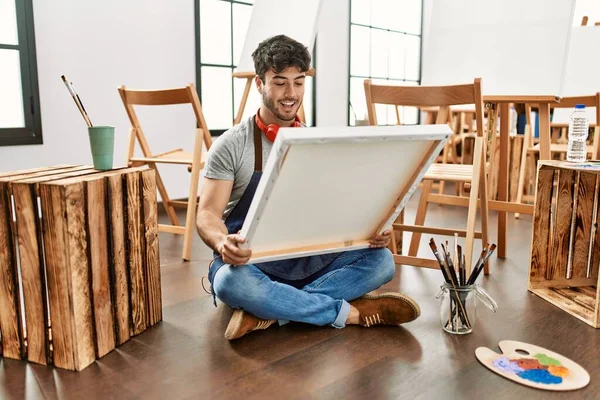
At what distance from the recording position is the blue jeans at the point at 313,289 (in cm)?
164

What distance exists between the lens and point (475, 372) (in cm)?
147

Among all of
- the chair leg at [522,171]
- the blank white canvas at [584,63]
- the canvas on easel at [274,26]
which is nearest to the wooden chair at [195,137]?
the canvas on easel at [274,26]

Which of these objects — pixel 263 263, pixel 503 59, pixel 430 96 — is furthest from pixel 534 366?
pixel 503 59

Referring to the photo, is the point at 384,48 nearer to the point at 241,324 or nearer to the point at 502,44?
the point at 502,44

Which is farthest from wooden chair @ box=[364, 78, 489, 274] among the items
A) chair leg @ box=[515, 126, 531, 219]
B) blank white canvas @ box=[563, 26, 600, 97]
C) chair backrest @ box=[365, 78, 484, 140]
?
blank white canvas @ box=[563, 26, 600, 97]

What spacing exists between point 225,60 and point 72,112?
1.36m

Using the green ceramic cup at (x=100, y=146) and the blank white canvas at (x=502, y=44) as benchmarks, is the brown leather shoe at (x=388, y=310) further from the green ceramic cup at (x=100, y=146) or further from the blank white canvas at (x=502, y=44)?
the blank white canvas at (x=502, y=44)

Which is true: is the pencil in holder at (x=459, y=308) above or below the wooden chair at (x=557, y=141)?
below

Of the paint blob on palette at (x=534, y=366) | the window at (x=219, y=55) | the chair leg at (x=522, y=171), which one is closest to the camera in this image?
the paint blob on palette at (x=534, y=366)

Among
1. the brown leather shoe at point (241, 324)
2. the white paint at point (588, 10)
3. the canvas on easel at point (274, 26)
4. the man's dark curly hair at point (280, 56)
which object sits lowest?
the brown leather shoe at point (241, 324)

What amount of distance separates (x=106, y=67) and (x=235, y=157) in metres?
2.02

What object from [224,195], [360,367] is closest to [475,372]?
[360,367]

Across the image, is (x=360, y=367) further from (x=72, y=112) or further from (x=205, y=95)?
(x=205, y=95)

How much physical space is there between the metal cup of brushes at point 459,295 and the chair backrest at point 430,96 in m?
0.59
